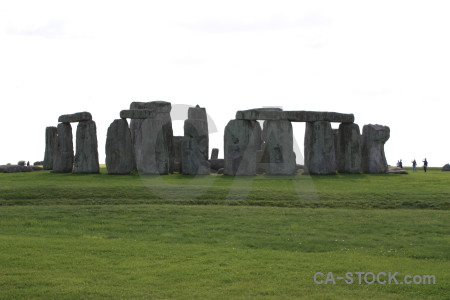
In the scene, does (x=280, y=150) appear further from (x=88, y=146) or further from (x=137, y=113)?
(x=88, y=146)

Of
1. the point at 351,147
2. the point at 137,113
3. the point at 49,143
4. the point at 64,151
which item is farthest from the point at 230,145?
the point at 49,143

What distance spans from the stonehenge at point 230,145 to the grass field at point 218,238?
4.48 m

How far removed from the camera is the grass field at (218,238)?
12.4 metres

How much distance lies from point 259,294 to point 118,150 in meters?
23.7

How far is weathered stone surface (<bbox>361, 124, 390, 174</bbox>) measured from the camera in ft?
124

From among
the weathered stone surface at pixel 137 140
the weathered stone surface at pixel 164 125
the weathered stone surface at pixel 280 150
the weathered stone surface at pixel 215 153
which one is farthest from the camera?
the weathered stone surface at pixel 215 153

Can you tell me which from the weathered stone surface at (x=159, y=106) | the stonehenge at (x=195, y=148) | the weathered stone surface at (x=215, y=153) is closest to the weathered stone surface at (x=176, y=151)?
the weathered stone surface at (x=159, y=106)

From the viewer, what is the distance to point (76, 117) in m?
36.2

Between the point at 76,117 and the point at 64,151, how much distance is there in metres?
2.33

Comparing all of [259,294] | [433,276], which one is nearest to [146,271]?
[259,294]

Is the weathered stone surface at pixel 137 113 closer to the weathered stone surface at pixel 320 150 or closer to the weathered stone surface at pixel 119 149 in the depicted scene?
the weathered stone surface at pixel 119 149

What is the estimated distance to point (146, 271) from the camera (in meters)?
13.5

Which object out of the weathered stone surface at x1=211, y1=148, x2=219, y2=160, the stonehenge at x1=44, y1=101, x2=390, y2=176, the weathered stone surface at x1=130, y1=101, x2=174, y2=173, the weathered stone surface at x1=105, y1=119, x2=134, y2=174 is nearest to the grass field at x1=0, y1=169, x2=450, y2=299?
the stonehenge at x1=44, y1=101, x2=390, y2=176

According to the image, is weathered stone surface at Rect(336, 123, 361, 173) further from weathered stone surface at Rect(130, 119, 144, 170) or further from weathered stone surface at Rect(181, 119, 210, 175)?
weathered stone surface at Rect(130, 119, 144, 170)
